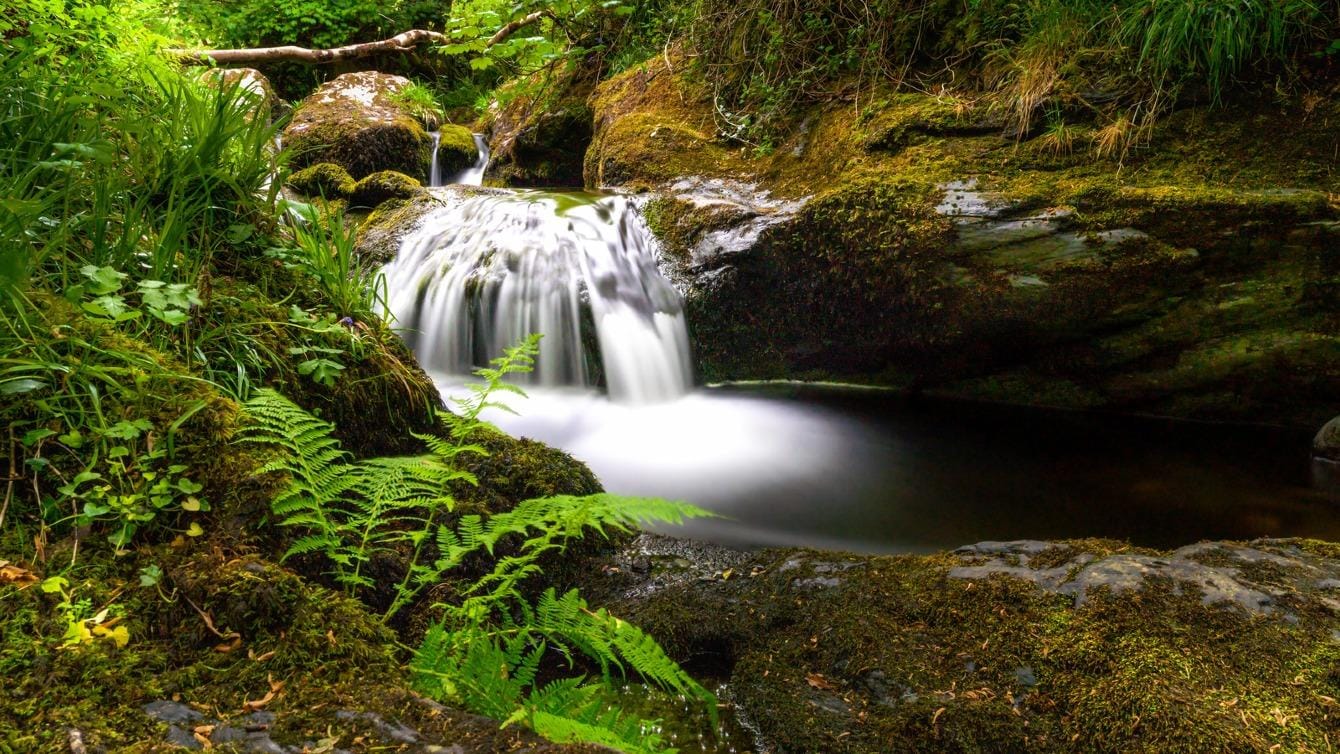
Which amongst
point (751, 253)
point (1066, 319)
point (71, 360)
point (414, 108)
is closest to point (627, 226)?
point (751, 253)

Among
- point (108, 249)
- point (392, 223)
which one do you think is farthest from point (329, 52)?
point (108, 249)

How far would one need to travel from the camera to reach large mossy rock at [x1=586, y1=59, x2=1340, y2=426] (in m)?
4.14

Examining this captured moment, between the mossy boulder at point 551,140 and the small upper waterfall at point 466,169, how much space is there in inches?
21.3

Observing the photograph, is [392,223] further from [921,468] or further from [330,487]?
[330,487]

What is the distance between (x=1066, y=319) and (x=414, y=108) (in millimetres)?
9609

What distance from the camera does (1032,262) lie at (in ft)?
14.5

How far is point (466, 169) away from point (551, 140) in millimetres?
2003

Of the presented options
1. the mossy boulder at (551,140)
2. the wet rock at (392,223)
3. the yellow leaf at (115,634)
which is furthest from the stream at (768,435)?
the mossy boulder at (551,140)

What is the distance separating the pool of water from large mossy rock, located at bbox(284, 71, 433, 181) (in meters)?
5.59

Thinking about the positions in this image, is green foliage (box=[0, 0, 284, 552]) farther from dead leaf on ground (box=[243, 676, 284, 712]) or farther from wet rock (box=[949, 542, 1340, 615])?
wet rock (box=[949, 542, 1340, 615])

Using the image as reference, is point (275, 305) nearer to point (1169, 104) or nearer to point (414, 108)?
point (1169, 104)

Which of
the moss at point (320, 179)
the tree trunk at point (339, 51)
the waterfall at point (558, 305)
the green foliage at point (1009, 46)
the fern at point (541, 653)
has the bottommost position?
the fern at point (541, 653)

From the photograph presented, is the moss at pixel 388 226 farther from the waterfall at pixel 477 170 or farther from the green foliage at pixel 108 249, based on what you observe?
the waterfall at pixel 477 170

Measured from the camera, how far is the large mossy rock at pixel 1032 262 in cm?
414
